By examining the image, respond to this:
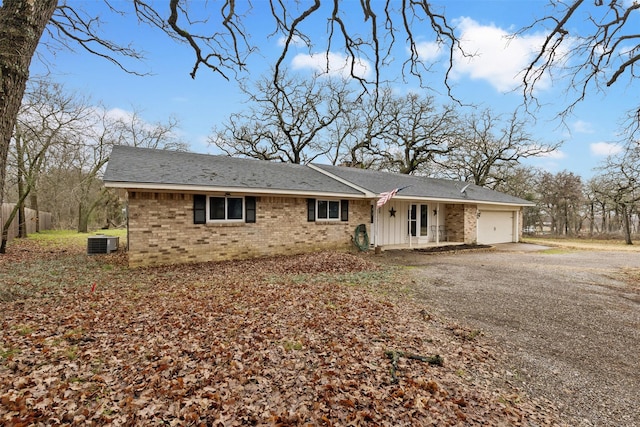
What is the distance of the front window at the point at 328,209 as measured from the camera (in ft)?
40.3

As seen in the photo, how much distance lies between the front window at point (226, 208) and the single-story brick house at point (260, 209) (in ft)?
0.11

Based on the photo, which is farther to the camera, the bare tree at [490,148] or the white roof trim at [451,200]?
the bare tree at [490,148]

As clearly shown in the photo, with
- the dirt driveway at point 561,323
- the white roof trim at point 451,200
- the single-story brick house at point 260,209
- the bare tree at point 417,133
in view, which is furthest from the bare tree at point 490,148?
the dirt driveway at point 561,323

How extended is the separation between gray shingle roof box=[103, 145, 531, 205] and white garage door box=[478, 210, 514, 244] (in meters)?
1.42

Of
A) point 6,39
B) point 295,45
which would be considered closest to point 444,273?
point 295,45

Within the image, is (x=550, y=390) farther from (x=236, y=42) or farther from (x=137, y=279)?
(x=137, y=279)

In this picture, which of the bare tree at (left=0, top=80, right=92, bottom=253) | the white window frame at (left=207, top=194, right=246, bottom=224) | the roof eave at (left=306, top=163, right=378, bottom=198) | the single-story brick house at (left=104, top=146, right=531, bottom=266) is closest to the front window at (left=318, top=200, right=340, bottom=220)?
the single-story brick house at (left=104, top=146, right=531, bottom=266)

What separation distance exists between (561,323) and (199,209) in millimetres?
9285

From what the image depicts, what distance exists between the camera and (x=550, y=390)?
9.99ft

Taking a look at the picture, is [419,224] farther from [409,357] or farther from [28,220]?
[28,220]

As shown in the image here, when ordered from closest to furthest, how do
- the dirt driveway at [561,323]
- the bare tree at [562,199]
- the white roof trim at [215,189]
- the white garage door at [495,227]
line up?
the dirt driveway at [561,323]
the white roof trim at [215,189]
the white garage door at [495,227]
the bare tree at [562,199]

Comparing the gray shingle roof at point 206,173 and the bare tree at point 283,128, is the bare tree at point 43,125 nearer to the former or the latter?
the gray shingle roof at point 206,173

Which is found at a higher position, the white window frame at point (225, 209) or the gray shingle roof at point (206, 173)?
the gray shingle roof at point (206, 173)

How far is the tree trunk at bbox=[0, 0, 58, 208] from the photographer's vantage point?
343 centimetres
